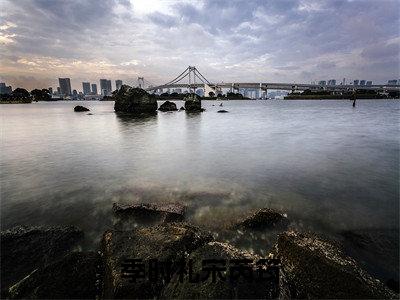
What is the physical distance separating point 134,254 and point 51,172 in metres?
8.93

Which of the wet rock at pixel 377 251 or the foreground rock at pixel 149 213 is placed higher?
the foreground rock at pixel 149 213

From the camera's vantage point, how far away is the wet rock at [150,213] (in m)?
6.22

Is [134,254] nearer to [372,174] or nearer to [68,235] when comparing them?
[68,235]

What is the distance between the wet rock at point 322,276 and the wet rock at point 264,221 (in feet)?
4.58

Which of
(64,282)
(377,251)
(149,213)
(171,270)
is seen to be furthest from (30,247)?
(377,251)

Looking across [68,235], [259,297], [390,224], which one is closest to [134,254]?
[259,297]

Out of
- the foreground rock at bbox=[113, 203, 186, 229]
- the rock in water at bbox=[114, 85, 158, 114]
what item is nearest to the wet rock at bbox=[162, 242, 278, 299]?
the foreground rock at bbox=[113, 203, 186, 229]

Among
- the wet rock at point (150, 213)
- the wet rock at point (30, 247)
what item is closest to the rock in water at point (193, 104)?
the wet rock at point (150, 213)

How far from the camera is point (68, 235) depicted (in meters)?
5.52

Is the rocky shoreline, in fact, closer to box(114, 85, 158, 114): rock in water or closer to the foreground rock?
the foreground rock

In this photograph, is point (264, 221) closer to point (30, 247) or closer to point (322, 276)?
point (322, 276)

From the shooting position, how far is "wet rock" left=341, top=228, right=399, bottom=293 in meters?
4.54

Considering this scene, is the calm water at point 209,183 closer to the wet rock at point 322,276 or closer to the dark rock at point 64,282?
the dark rock at point 64,282

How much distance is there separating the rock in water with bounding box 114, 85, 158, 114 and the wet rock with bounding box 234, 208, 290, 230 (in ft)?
151
